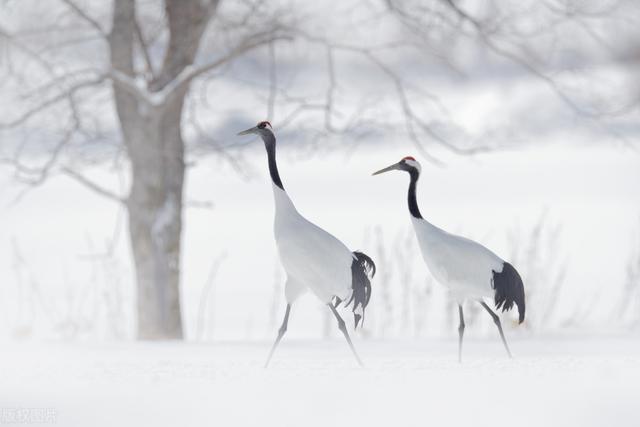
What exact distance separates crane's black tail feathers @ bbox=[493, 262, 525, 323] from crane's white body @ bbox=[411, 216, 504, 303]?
0.03m

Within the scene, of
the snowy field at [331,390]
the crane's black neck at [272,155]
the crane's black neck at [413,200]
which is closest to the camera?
the snowy field at [331,390]

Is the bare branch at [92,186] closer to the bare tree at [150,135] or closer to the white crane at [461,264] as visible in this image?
the bare tree at [150,135]

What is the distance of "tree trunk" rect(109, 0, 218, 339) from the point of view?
6.61 m

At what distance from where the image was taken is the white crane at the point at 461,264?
3420 millimetres

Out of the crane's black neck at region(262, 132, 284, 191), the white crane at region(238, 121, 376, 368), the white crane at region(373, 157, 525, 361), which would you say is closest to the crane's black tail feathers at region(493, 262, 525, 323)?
the white crane at region(373, 157, 525, 361)

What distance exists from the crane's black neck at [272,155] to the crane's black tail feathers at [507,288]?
0.99m

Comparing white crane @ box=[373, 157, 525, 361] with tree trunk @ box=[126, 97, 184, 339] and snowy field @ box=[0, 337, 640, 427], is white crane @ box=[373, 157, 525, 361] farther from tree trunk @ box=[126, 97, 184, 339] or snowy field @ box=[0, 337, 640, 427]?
tree trunk @ box=[126, 97, 184, 339]

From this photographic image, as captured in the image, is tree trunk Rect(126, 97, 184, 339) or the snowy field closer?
the snowy field

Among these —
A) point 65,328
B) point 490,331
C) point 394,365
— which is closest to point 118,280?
point 65,328

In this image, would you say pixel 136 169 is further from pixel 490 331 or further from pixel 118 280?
pixel 490 331

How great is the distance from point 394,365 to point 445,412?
692 millimetres

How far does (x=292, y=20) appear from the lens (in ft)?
21.0

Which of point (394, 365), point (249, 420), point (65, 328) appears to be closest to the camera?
point (249, 420)

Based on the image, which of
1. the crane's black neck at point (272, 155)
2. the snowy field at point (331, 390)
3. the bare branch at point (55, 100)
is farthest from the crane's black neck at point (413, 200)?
the bare branch at point (55, 100)
